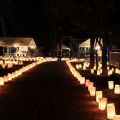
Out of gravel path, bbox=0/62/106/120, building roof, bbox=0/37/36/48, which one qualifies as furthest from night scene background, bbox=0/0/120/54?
gravel path, bbox=0/62/106/120

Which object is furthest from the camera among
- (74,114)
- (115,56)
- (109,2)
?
(115,56)

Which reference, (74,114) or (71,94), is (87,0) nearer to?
(71,94)

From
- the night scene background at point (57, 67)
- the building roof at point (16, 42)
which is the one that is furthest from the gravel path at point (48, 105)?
the building roof at point (16, 42)

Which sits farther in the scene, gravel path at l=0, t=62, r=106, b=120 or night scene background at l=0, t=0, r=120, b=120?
night scene background at l=0, t=0, r=120, b=120

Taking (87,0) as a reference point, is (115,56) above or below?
below

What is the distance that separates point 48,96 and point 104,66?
718 inches

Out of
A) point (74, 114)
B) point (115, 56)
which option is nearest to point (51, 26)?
point (115, 56)

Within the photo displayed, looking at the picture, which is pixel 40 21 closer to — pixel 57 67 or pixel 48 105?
pixel 57 67

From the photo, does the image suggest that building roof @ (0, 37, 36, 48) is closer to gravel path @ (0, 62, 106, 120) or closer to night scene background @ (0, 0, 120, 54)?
night scene background @ (0, 0, 120, 54)

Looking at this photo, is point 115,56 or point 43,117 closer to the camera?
point 43,117

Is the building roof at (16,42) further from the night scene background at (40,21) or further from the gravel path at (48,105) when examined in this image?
the gravel path at (48,105)

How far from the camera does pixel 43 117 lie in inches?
495

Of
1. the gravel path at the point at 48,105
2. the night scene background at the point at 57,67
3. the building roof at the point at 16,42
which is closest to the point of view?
the gravel path at the point at 48,105

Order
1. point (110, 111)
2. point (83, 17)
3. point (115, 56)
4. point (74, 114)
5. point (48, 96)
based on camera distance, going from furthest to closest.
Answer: point (115, 56) < point (83, 17) < point (48, 96) < point (74, 114) < point (110, 111)
